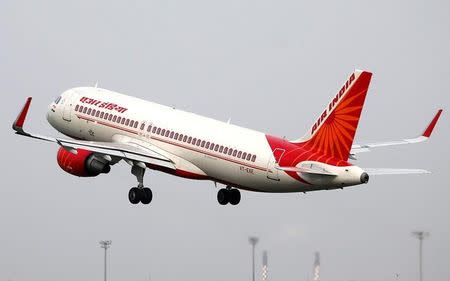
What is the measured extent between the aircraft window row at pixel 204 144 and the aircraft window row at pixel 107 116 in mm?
1640

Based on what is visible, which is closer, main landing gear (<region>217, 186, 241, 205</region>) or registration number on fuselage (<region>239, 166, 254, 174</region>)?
registration number on fuselage (<region>239, 166, 254, 174</region>)

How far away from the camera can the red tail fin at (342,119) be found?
11144 centimetres

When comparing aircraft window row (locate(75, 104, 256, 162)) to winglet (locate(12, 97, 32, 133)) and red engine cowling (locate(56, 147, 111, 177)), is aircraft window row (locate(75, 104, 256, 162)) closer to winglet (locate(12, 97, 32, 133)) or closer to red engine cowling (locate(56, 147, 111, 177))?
red engine cowling (locate(56, 147, 111, 177))

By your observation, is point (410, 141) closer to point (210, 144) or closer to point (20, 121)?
point (210, 144)

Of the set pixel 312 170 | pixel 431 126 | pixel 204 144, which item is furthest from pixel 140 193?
A: pixel 431 126

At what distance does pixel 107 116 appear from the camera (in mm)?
126875

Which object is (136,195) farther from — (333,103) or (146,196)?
(333,103)

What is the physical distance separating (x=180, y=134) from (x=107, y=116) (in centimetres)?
741

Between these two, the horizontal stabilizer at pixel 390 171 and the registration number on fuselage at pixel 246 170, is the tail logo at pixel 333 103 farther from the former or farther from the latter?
the registration number on fuselage at pixel 246 170

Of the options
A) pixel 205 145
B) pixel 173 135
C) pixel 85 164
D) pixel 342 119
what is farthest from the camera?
pixel 85 164

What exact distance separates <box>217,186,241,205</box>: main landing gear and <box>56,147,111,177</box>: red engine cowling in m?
8.10

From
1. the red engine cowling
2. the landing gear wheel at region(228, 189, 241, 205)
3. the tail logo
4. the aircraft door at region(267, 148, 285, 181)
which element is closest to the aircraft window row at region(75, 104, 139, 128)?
the red engine cowling

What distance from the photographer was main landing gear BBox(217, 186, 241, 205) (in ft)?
408

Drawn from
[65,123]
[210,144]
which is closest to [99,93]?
[65,123]
